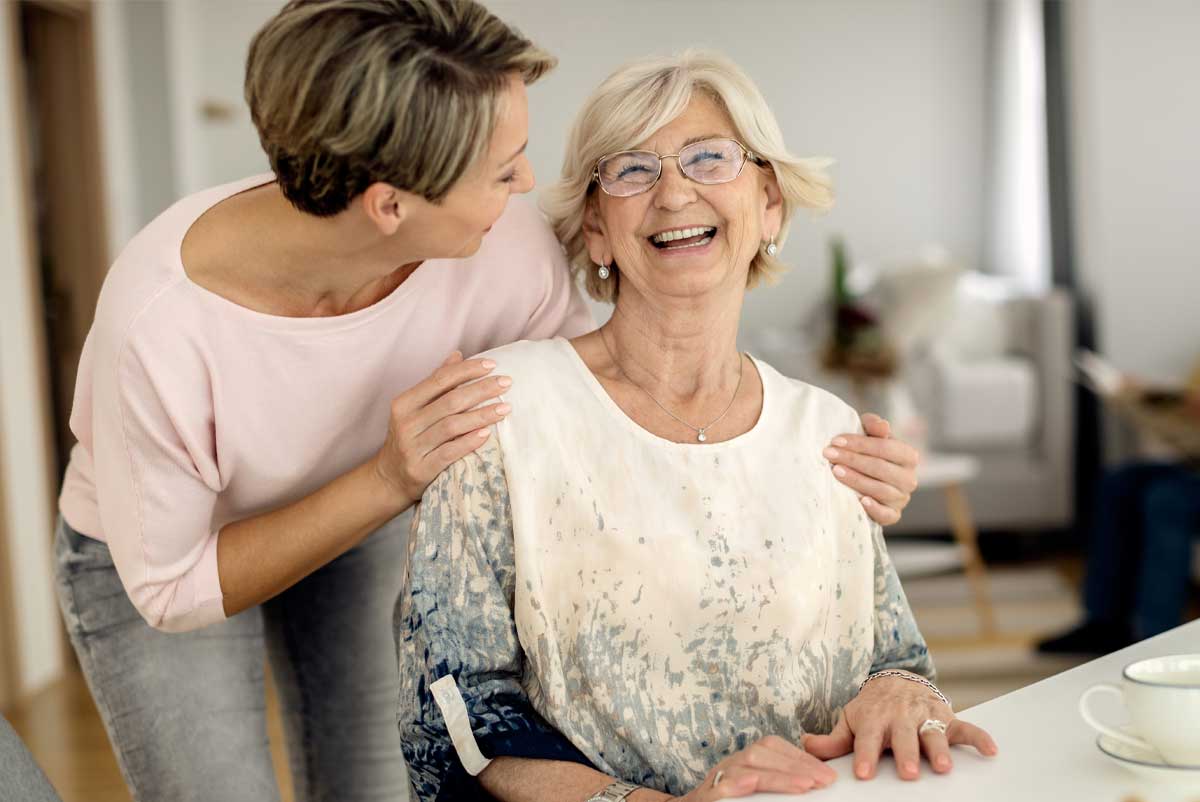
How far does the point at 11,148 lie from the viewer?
13.8 feet

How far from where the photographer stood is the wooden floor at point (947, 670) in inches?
135

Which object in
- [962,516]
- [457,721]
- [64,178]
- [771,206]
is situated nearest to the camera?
[457,721]

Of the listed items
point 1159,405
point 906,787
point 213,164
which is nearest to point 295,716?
point 906,787

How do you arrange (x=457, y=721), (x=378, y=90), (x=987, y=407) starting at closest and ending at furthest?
(x=378, y=90)
(x=457, y=721)
(x=987, y=407)

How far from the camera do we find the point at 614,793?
133cm

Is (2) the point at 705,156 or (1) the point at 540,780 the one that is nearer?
(1) the point at 540,780

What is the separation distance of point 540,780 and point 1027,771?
0.52 m

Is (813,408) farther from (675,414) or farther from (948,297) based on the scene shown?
(948,297)

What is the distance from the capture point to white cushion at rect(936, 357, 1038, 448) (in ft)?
17.6

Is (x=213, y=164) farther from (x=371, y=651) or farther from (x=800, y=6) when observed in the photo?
(x=371, y=651)

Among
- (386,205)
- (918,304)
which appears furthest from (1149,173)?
(386,205)

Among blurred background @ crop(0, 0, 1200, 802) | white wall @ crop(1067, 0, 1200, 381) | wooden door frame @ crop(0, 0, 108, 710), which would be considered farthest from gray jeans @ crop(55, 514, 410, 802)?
white wall @ crop(1067, 0, 1200, 381)

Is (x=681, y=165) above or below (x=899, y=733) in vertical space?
above

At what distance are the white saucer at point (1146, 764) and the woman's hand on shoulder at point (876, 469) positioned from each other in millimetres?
486
